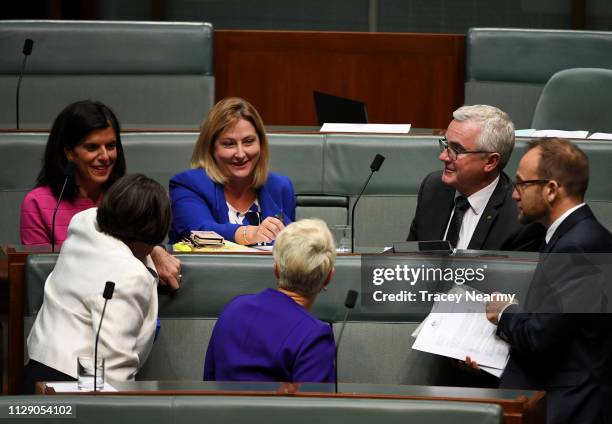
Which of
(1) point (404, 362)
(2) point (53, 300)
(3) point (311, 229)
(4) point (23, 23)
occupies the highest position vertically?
(4) point (23, 23)

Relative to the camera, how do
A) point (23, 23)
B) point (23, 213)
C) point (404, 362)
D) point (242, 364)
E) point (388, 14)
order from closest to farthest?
point (242, 364)
point (404, 362)
point (23, 213)
point (23, 23)
point (388, 14)

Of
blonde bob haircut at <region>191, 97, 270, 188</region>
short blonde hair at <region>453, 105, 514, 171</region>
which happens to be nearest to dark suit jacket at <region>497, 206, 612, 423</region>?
short blonde hair at <region>453, 105, 514, 171</region>

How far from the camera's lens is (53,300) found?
2457 mm

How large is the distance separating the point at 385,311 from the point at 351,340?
0.38ft

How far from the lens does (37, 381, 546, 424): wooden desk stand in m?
1.99

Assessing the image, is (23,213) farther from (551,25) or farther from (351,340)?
(551,25)

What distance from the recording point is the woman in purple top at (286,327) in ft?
7.27

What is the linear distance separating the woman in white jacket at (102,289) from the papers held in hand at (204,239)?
0.47 meters

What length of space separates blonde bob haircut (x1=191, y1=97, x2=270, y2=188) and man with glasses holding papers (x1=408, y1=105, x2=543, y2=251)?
21.0 inches

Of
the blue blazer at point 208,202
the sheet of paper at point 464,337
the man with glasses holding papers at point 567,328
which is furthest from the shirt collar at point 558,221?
the blue blazer at point 208,202

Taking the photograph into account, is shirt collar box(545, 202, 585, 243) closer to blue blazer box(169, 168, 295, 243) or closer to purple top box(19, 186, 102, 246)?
blue blazer box(169, 168, 295, 243)

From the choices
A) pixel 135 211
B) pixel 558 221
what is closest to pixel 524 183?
pixel 558 221

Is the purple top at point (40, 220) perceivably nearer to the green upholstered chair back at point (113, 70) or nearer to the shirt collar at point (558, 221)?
the shirt collar at point (558, 221)

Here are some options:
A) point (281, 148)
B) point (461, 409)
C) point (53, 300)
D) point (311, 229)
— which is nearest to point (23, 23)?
point (281, 148)
